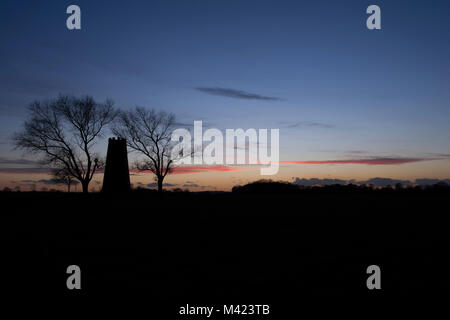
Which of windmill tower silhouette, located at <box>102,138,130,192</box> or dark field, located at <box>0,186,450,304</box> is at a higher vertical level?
windmill tower silhouette, located at <box>102,138,130,192</box>

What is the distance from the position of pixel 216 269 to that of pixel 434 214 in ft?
39.0

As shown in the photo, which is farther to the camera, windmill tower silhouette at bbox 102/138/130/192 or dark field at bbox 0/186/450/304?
windmill tower silhouette at bbox 102/138/130/192

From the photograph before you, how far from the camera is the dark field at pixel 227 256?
224 inches

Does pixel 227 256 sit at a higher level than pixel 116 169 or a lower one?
lower

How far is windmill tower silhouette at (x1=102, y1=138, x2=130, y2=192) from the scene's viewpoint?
22922 mm

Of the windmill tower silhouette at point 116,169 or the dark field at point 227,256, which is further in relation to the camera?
the windmill tower silhouette at point 116,169

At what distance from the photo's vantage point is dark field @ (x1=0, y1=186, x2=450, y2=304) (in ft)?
18.7

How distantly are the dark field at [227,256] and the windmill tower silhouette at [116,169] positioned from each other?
981cm

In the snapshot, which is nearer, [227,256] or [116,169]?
[227,256]

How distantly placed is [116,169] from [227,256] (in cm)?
1773

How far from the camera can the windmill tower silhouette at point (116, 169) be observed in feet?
75.2

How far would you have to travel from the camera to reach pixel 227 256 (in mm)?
7480

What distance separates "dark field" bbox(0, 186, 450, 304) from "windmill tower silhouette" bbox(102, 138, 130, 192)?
981 centimetres

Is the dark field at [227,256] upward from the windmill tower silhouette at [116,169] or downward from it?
downward
